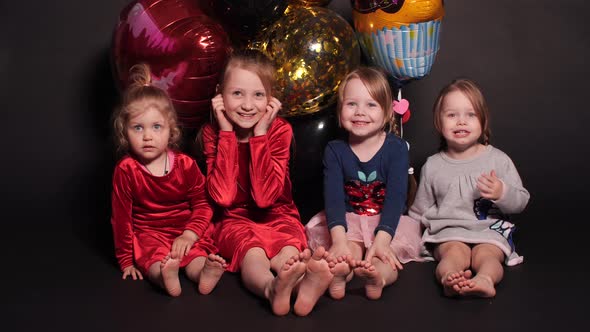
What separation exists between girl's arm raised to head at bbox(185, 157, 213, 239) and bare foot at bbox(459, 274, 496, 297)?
1044 millimetres

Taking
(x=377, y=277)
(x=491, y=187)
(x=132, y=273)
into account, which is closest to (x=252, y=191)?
(x=132, y=273)

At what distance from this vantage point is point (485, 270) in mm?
2781

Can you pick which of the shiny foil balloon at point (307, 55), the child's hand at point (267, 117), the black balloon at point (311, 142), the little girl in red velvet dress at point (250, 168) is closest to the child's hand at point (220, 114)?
the little girl in red velvet dress at point (250, 168)

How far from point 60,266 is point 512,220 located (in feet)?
6.41

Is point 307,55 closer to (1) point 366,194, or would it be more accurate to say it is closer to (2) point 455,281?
(1) point 366,194

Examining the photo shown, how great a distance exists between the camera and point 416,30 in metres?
3.18

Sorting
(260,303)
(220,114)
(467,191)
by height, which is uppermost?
(220,114)

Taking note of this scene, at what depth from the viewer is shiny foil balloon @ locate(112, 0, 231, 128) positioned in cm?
306

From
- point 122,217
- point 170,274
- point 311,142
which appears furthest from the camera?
point 311,142

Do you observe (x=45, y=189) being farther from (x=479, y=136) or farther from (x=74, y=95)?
(x=479, y=136)

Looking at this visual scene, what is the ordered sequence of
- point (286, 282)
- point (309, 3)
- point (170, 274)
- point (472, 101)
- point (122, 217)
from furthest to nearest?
point (309, 3) < point (472, 101) < point (122, 217) < point (170, 274) < point (286, 282)

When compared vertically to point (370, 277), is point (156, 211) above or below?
above

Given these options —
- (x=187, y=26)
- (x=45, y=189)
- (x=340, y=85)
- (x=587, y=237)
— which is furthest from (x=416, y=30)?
(x=45, y=189)

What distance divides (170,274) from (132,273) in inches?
11.9
